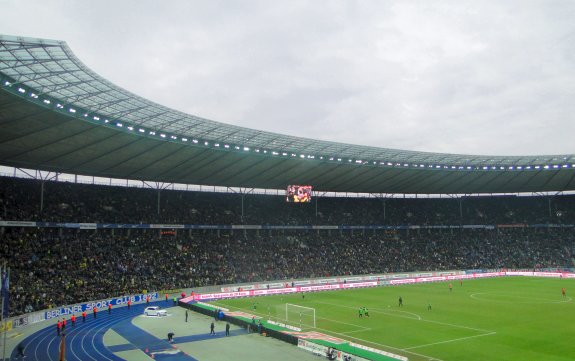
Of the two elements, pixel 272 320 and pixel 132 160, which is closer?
pixel 272 320

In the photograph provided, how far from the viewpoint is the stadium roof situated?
3375 cm

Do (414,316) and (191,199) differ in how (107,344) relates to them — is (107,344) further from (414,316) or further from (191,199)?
(191,199)

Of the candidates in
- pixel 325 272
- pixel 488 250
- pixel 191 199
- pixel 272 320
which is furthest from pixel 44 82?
pixel 488 250

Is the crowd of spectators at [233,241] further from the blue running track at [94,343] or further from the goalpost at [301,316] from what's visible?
the goalpost at [301,316]

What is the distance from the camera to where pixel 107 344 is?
32.2 metres

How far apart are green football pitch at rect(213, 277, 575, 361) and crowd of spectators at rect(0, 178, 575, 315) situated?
13006 millimetres

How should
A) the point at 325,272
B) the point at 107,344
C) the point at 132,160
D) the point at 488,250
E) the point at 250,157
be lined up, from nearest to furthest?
the point at 107,344, the point at 132,160, the point at 250,157, the point at 325,272, the point at 488,250

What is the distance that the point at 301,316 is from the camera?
133 feet

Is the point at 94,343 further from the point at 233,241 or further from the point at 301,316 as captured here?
the point at 233,241

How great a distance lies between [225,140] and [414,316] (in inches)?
1094

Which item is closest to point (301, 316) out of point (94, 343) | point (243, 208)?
point (94, 343)

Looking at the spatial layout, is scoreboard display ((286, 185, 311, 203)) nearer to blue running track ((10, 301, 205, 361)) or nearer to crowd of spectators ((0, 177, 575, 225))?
crowd of spectators ((0, 177, 575, 225))

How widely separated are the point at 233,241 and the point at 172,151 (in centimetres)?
2320

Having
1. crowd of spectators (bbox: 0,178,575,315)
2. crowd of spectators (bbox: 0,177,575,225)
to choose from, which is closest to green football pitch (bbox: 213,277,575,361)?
crowd of spectators (bbox: 0,178,575,315)
